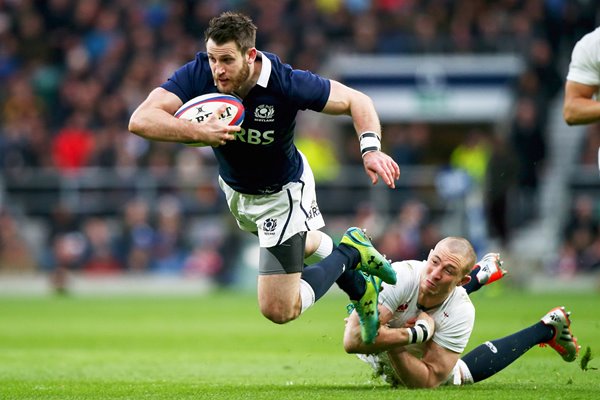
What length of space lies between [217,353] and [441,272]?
3980 mm

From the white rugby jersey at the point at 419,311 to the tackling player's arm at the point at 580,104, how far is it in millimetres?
1524

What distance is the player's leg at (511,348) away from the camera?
8516 mm

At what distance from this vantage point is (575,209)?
795 inches

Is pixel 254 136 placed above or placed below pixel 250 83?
below

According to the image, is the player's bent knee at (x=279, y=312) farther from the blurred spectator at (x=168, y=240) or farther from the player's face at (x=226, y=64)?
the blurred spectator at (x=168, y=240)

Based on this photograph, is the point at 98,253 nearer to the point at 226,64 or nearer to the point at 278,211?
the point at 278,211

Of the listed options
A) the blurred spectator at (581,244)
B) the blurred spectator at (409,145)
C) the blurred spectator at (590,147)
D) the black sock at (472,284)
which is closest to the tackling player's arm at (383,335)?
the black sock at (472,284)

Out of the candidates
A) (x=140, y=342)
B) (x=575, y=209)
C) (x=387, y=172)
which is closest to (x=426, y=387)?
(x=387, y=172)

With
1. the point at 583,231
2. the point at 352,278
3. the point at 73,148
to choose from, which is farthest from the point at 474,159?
the point at 352,278

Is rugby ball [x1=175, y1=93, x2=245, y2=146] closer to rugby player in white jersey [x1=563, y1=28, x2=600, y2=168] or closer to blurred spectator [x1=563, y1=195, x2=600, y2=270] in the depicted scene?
rugby player in white jersey [x1=563, y1=28, x2=600, y2=168]

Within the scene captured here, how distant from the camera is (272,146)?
27.2ft

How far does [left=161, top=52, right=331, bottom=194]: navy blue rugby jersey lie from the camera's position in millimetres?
7855

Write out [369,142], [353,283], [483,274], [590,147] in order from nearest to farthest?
[369,142], [353,283], [483,274], [590,147]

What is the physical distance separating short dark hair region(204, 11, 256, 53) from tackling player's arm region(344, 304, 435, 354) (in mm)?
2031
